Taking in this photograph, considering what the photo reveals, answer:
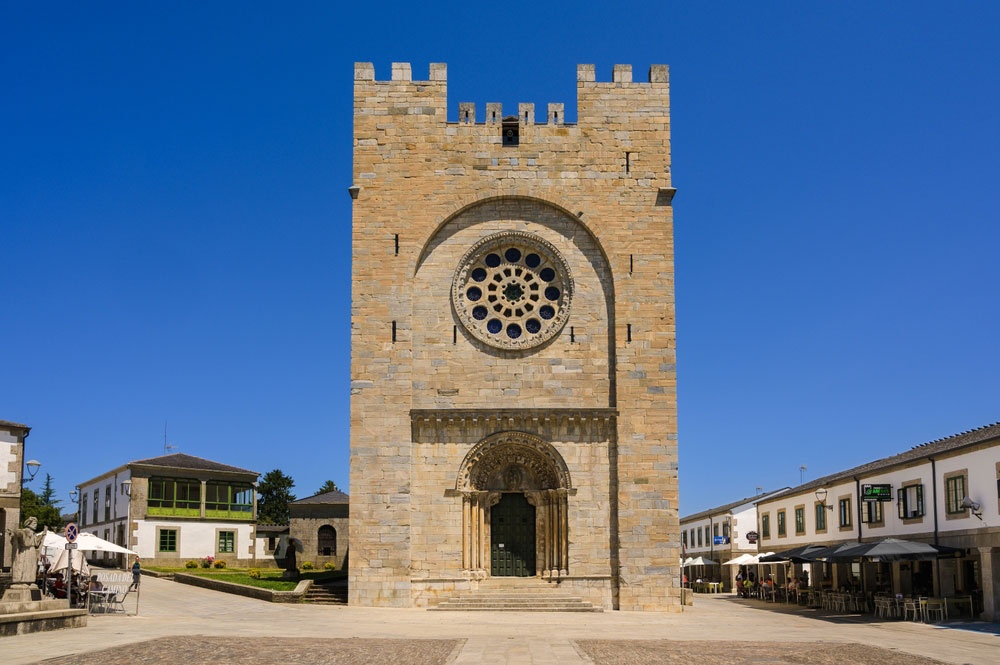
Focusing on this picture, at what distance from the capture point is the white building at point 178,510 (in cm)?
4681

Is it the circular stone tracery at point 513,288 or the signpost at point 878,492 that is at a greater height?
the circular stone tracery at point 513,288

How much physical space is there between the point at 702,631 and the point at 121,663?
41.1 feet

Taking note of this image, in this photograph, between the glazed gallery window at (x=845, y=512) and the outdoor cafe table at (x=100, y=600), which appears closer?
the outdoor cafe table at (x=100, y=600)

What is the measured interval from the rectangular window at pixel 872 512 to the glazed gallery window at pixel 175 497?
29.5 metres

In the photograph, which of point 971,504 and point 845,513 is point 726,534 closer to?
point 845,513

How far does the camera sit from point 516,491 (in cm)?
3067

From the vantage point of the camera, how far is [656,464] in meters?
29.8

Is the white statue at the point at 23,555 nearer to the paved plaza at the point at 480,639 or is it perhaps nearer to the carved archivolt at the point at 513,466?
the paved plaza at the point at 480,639

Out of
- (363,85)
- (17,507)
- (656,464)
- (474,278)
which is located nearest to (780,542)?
(656,464)

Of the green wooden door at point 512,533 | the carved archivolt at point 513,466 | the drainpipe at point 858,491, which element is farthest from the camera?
the drainpipe at point 858,491

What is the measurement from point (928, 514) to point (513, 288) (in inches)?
527

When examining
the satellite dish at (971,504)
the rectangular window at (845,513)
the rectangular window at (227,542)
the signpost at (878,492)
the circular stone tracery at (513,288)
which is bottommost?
the rectangular window at (227,542)

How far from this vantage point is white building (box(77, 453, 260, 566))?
1843 inches

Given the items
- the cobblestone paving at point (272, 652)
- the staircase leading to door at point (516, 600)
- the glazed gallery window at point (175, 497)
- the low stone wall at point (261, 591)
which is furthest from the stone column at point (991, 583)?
the glazed gallery window at point (175, 497)
